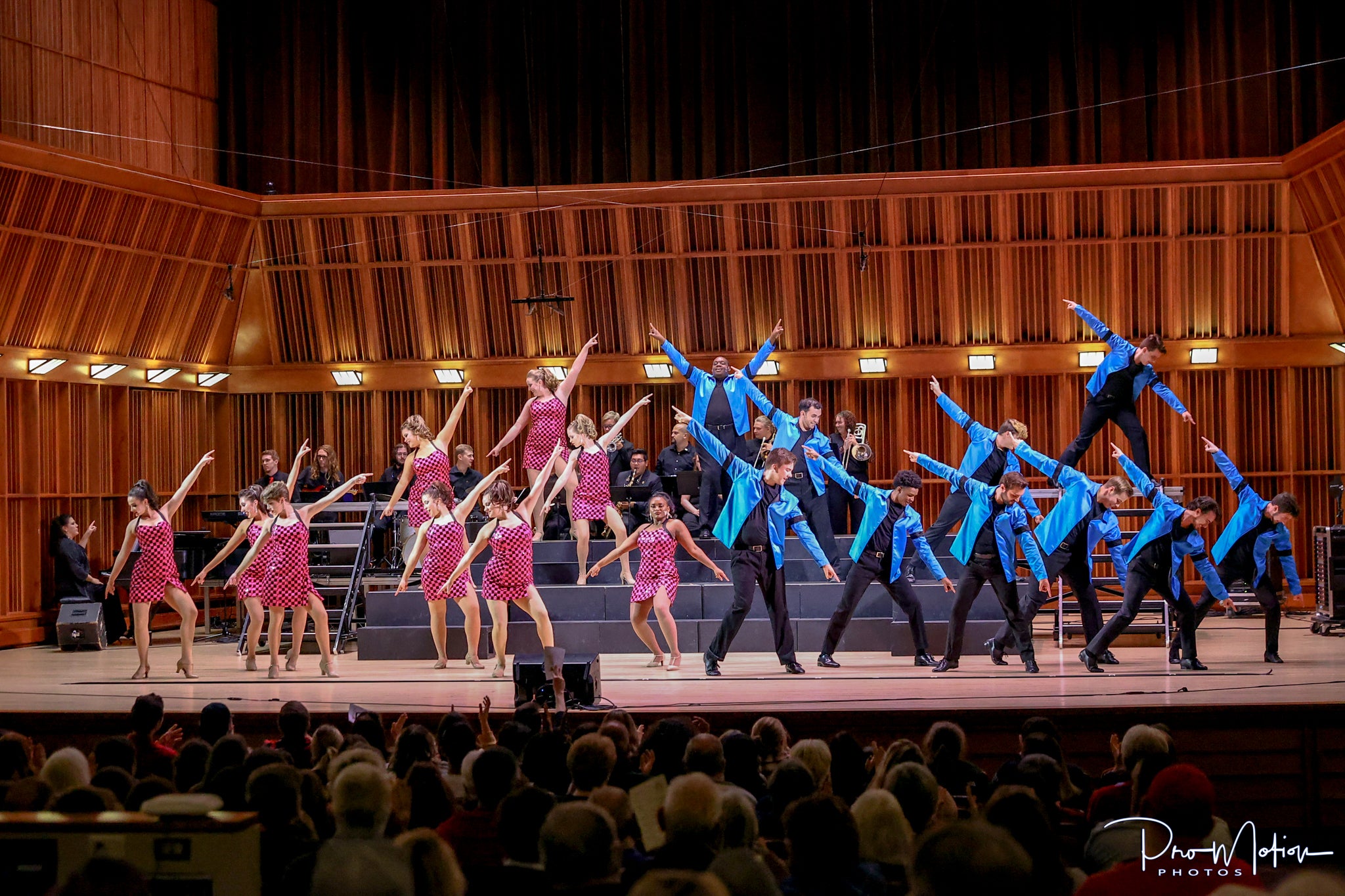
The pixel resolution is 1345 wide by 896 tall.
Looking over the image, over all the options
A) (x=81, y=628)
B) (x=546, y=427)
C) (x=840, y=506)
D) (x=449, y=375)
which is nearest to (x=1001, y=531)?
(x=840, y=506)

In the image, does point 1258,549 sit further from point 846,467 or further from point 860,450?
point 846,467

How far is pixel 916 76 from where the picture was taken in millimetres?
15047

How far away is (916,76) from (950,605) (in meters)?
7.57

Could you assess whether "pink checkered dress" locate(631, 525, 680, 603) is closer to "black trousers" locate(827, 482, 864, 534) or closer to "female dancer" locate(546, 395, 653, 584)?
"female dancer" locate(546, 395, 653, 584)

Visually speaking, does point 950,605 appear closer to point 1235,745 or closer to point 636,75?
point 1235,745

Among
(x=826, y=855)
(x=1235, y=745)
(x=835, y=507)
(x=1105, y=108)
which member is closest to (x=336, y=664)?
(x=835, y=507)

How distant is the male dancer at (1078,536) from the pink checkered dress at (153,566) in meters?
5.92

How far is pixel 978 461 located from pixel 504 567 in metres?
3.91

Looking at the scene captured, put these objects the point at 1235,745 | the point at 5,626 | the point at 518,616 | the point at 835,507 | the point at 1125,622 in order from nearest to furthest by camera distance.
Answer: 1. the point at 1235,745
2. the point at 1125,622
3. the point at 518,616
4. the point at 835,507
5. the point at 5,626

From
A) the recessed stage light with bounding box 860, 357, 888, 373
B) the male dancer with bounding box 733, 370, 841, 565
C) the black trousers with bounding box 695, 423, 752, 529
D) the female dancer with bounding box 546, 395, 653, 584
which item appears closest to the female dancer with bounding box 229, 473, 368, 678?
the female dancer with bounding box 546, 395, 653, 584

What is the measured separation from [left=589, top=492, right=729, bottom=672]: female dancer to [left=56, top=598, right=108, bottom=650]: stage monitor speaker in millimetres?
5562

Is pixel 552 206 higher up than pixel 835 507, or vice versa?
pixel 552 206

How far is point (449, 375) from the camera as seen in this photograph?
49.6ft

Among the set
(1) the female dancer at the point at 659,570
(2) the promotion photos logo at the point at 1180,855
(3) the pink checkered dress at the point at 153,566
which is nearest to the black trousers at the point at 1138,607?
(1) the female dancer at the point at 659,570
